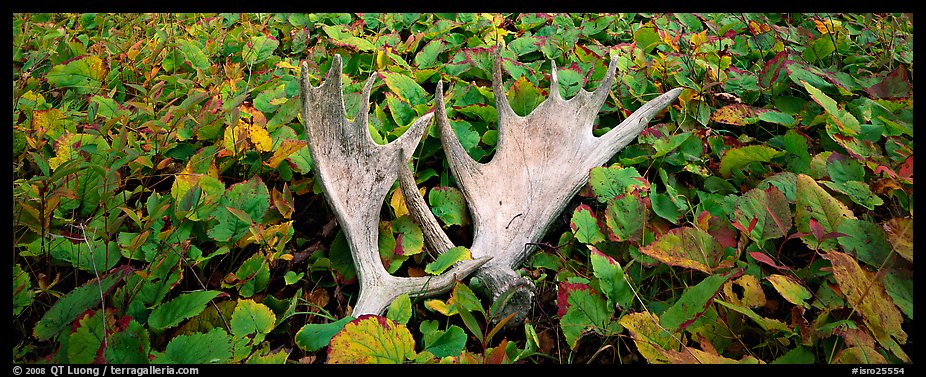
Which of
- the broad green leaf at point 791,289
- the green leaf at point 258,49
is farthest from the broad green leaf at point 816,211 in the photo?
the green leaf at point 258,49

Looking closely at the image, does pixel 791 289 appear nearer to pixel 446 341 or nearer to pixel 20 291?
pixel 446 341

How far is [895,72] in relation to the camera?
2.17 metres

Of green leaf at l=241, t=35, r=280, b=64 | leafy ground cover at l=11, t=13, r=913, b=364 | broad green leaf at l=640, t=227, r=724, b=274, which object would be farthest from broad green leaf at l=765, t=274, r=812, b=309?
green leaf at l=241, t=35, r=280, b=64

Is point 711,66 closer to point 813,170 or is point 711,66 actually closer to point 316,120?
point 813,170

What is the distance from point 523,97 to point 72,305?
1577 mm

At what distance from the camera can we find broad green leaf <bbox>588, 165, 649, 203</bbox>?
179 cm

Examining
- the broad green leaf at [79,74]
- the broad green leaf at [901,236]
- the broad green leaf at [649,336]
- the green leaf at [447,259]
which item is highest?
the broad green leaf at [79,74]

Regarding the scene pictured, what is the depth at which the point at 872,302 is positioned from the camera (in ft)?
4.12

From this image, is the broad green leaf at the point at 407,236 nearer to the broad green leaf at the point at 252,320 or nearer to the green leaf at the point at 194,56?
the broad green leaf at the point at 252,320

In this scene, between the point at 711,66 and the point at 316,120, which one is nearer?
the point at 316,120

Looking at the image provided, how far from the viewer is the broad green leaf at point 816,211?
4.90 feet

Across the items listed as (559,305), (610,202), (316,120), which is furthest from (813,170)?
(316,120)
